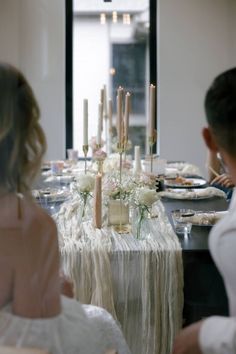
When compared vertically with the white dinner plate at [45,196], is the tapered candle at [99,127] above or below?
above

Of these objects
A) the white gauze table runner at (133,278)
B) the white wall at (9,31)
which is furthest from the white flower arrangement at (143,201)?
the white wall at (9,31)

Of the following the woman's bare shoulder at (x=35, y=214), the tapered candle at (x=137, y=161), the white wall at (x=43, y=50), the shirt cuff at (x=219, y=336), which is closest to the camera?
the shirt cuff at (x=219, y=336)

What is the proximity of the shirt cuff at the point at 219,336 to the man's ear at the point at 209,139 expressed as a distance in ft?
0.89

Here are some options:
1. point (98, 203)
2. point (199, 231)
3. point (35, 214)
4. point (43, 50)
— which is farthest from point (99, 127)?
point (35, 214)

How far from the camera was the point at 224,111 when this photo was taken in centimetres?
73

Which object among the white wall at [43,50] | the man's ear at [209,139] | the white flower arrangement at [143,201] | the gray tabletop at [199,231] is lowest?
the gray tabletop at [199,231]

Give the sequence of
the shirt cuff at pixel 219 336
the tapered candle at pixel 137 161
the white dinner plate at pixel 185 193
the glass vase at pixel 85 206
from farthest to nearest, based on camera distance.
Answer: the white dinner plate at pixel 185 193, the tapered candle at pixel 137 161, the glass vase at pixel 85 206, the shirt cuff at pixel 219 336

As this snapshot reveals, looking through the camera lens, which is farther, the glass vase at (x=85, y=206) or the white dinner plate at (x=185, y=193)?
the white dinner plate at (x=185, y=193)

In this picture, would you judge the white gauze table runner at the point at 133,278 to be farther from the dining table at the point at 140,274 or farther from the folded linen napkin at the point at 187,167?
the folded linen napkin at the point at 187,167

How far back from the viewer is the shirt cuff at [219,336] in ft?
2.29

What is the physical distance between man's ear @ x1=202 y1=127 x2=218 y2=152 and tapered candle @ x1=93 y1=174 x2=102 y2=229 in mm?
670

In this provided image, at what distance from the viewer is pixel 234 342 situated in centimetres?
69

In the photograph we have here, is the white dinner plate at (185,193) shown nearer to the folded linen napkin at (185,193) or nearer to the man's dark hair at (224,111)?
the folded linen napkin at (185,193)

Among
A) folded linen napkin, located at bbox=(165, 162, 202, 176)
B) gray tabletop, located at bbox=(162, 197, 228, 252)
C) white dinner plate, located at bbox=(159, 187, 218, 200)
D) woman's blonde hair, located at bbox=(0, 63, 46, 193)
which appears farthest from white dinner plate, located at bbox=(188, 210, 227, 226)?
woman's blonde hair, located at bbox=(0, 63, 46, 193)
